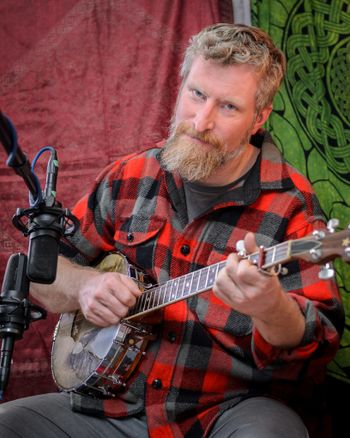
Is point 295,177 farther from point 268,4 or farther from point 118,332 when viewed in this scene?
point 268,4

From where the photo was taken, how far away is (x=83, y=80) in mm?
2900

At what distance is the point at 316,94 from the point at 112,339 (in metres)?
1.25

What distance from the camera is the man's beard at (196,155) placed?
2086 mm

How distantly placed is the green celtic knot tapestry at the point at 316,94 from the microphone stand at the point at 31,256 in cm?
125

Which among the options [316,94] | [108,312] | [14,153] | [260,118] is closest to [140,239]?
[108,312]

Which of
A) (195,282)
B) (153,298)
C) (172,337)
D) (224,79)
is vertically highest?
(224,79)

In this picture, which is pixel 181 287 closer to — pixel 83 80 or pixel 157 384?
pixel 157 384

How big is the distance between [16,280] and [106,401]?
61 cm

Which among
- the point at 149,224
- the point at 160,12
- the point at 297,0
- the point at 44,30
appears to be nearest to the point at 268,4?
the point at 297,0

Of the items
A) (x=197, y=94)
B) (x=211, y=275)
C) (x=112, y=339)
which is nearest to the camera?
(x=211, y=275)

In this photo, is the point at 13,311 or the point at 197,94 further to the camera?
the point at 197,94

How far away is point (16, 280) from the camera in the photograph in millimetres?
1668

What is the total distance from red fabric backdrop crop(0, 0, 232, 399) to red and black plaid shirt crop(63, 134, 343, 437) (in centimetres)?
72

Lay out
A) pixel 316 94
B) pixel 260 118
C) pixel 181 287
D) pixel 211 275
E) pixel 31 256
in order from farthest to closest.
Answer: pixel 316 94 < pixel 260 118 < pixel 181 287 < pixel 211 275 < pixel 31 256
